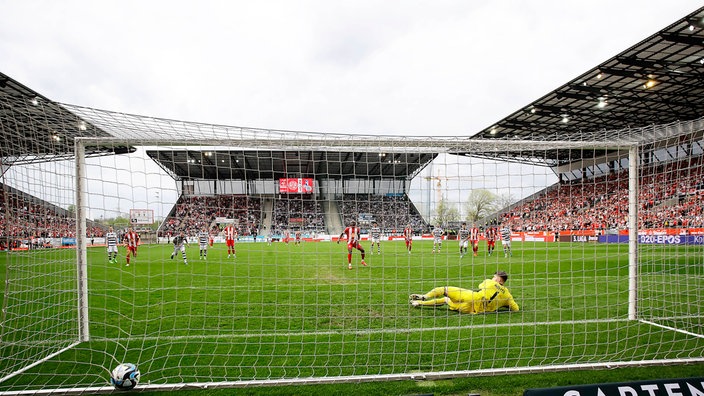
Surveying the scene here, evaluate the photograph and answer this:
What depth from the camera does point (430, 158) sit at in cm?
567

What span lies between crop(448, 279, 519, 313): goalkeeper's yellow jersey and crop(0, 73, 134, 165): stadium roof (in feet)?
18.5

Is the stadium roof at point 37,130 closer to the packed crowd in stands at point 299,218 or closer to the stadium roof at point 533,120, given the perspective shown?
the stadium roof at point 533,120

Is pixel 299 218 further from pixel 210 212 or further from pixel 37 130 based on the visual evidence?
pixel 37 130

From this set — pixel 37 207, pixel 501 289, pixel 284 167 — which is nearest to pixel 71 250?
pixel 37 207

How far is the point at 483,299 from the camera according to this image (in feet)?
21.2

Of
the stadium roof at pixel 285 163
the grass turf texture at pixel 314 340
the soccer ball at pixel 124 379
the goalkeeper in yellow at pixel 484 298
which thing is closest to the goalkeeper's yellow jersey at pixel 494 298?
the goalkeeper in yellow at pixel 484 298

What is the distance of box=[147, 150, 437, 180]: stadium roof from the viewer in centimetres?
539

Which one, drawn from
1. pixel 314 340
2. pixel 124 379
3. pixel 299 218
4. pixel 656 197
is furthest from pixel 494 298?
pixel 124 379

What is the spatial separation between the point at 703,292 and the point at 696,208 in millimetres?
1978

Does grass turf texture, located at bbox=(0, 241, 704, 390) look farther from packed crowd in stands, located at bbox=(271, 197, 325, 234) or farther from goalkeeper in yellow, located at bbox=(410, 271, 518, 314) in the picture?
Result: packed crowd in stands, located at bbox=(271, 197, 325, 234)

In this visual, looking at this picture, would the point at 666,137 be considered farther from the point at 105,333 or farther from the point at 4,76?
the point at 4,76

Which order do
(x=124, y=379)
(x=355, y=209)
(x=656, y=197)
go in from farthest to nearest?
(x=355, y=209) < (x=656, y=197) < (x=124, y=379)

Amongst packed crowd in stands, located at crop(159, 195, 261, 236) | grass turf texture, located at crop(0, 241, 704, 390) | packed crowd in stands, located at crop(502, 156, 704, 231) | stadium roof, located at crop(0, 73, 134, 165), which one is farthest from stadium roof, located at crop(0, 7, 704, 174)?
grass turf texture, located at crop(0, 241, 704, 390)

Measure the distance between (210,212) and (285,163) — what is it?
15.5 feet
